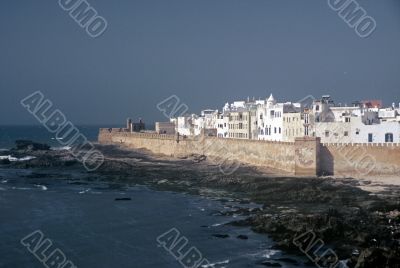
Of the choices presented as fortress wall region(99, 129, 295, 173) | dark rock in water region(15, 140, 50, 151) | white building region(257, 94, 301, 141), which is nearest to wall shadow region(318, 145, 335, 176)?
fortress wall region(99, 129, 295, 173)

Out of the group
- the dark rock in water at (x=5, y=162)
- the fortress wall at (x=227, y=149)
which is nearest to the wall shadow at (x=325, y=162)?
the fortress wall at (x=227, y=149)

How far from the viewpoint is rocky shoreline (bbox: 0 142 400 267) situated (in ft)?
73.4

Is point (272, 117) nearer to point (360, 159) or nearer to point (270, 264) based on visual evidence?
Answer: point (360, 159)

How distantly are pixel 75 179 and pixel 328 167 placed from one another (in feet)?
71.3

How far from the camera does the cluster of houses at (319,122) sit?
149ft

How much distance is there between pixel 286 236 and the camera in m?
23.8

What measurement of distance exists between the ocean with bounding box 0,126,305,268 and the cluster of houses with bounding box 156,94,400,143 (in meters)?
15.7

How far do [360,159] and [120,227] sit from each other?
852 inches

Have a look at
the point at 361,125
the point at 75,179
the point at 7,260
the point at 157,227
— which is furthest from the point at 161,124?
the point at 7,260

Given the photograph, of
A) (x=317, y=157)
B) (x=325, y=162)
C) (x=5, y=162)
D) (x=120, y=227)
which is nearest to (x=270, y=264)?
(x=120, y=227)

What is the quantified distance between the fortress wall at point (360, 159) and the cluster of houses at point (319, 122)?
388 centimetres

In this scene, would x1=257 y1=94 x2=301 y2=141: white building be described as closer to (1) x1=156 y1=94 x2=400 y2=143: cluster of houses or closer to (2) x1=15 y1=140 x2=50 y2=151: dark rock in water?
(1) x1=156 y1=94 x2=400 y2=143: cluster of houses

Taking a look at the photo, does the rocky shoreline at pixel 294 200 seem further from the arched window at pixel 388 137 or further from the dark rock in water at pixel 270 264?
the arched window at pixel 388 137

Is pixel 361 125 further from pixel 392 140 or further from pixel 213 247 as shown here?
pixel 213 247
